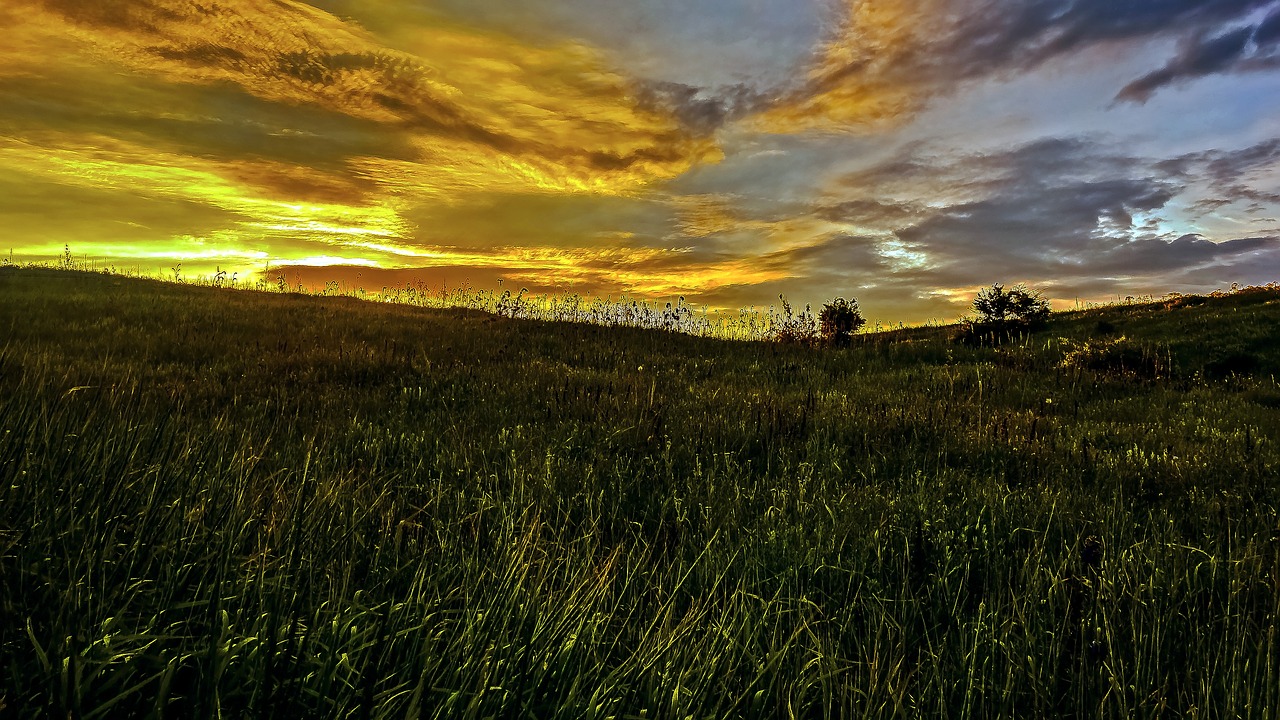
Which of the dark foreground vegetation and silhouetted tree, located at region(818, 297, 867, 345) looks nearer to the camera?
the dark foreground vegetation

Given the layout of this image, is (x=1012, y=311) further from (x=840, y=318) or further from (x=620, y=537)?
(x=620, y=537)

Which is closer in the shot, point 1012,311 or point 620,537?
point 620,537

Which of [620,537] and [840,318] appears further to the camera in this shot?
[840,318]

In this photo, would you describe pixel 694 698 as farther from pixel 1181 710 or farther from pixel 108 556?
pixel 1181 710

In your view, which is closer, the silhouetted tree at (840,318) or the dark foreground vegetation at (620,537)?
the dark foreground vegetation at (620,537)

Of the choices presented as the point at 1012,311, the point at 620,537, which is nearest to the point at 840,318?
the point at 1012,311

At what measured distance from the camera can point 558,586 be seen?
2939 mm

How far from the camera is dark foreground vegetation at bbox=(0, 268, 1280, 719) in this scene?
171 cm

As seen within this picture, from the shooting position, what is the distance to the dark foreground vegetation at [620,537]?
5.60 feet

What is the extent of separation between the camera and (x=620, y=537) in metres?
3.96

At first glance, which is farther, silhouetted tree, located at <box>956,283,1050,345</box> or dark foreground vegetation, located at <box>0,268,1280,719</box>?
silhouetted tree, located at <box>956,283,1050,345</box>

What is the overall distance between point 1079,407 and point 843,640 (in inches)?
297

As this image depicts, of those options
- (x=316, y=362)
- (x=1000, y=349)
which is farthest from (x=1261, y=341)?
(x=316, y=362)

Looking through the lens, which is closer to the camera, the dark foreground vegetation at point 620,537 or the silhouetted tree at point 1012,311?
the dark foreground vegetation at point 620,537
